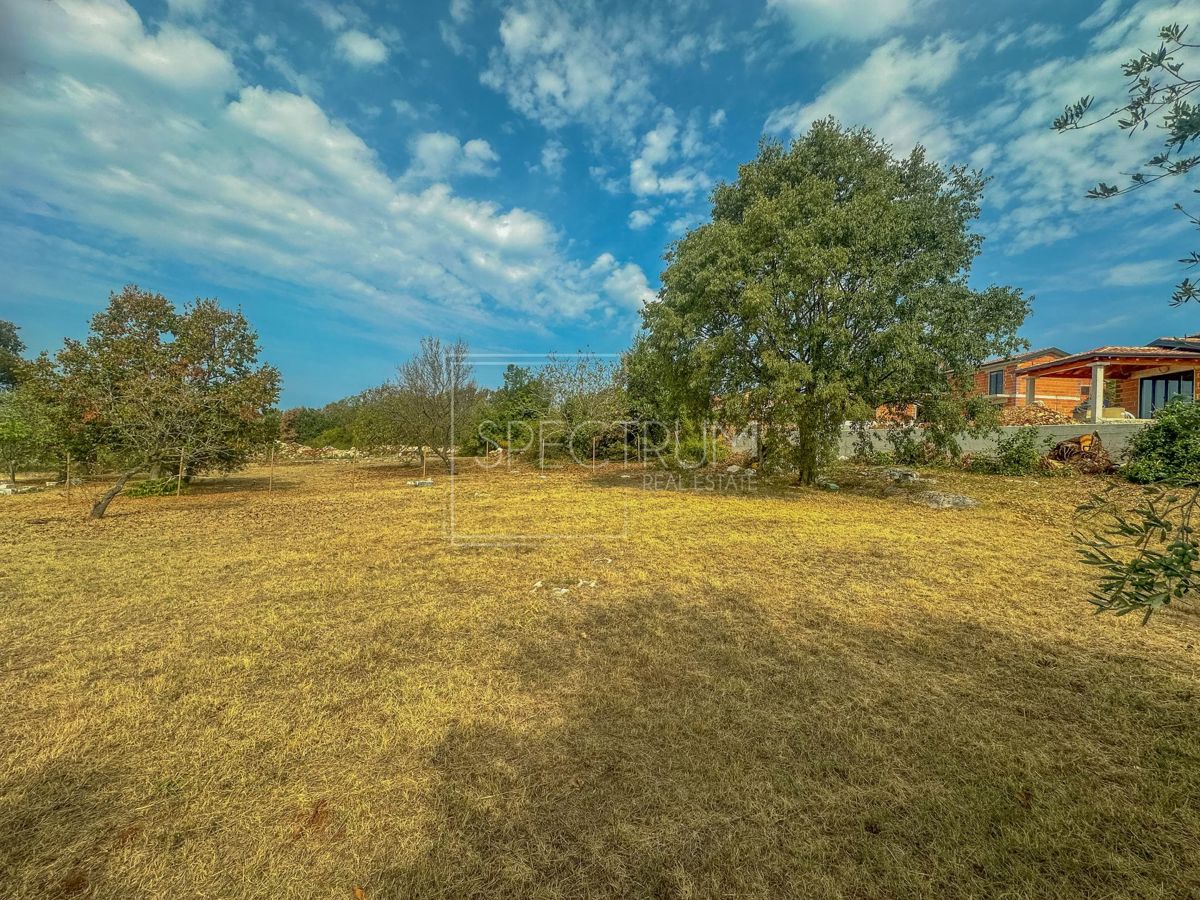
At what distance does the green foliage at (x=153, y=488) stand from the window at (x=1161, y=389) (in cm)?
3288

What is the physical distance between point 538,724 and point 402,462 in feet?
78.2

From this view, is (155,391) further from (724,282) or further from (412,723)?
(724,282)

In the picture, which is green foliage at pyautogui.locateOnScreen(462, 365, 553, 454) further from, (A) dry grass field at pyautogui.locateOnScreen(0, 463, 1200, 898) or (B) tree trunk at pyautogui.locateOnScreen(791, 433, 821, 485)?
(A) dry grass field at pyautogui.locateOnScreen(0, 463, 1200, 898)

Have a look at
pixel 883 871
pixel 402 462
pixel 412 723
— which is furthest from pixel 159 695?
pixel 402 462

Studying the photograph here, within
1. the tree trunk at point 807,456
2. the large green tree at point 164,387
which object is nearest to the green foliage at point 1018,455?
the tree trunk at point 807,456

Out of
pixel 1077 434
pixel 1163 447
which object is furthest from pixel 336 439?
pixel 1163 447

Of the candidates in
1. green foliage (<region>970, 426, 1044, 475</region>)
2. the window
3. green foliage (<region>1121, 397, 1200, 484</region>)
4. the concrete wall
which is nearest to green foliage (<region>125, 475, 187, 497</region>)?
the concrete wall

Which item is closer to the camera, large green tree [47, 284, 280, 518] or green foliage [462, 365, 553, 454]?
large green tree [47, 284, 280, 518]

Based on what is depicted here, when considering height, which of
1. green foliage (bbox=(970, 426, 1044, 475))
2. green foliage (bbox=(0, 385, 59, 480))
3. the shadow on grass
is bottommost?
the shadow on grass

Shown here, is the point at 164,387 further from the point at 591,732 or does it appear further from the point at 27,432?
the point at 591,732

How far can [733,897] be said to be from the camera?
1.84 m

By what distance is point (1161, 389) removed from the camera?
59.8ft

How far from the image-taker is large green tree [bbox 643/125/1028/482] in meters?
9.73

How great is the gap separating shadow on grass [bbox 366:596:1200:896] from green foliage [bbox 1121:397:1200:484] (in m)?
11.1
